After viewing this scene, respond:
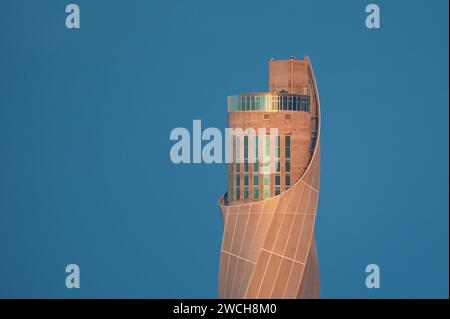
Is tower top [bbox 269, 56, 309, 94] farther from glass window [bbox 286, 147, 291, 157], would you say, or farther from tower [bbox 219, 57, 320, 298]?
glass window [bbox 286, 147, 291, 157]

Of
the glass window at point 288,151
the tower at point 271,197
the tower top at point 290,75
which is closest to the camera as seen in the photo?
the tower at point 271,197

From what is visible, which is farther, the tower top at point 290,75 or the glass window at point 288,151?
the tower top at point 290,75

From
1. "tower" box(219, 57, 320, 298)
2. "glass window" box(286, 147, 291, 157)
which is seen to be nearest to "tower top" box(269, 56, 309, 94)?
"tower" box(219, 57, 320, 298)

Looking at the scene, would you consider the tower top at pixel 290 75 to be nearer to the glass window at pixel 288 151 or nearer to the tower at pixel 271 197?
the tower at pixel 271 197

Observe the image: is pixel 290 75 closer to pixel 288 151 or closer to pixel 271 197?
pixel 288 151

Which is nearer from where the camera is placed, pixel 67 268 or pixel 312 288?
pixel 312 288

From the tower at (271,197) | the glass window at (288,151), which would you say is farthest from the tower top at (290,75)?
the glass window at (288,151)
